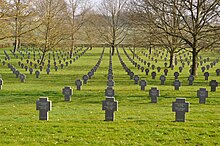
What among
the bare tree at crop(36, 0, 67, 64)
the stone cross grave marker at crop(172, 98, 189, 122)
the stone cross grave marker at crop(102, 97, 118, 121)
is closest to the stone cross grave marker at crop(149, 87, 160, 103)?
the stone cross grave marker at crop(172, 98, 189, 122)

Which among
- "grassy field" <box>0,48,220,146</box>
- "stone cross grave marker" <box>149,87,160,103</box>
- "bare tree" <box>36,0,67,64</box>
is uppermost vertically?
"bare tree" <box>36,0,67,64</box>

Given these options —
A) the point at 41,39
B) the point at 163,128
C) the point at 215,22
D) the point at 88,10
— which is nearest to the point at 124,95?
the point at 163,128

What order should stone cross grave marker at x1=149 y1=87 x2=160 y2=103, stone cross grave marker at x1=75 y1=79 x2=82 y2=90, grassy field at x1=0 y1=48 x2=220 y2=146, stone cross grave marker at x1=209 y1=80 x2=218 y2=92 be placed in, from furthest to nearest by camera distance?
stone cross grave marker at x1=75 y1=79 x2=82 y2=90 < stone cross grave marker at x1=209 y1=80 x2=218 y2=92 < stone cross grave marker at x1=149 y1=87 x2=160 y2=103 < grassy field at x1=0 y1=48 x2=220 y2=146

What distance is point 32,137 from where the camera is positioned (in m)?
9.06

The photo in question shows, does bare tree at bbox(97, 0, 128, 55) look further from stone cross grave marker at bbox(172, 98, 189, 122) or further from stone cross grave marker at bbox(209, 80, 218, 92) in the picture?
stone cross grave marker at bbox(172, 98, 189, 122)

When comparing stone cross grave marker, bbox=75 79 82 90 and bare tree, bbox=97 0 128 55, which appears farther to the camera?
bare tree, bbox=97 0 128 55

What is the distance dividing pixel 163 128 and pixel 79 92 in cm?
1019

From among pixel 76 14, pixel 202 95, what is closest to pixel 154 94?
pixel 202 95

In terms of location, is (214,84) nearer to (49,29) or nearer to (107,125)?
(107,125)

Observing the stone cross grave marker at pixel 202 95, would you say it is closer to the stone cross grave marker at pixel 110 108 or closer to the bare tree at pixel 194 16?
the stone cross grave marker at pixel 110 108

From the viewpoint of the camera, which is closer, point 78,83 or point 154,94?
point 154,94

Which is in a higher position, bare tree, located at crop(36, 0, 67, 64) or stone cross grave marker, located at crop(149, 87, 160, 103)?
bare tree, located at crop(36, 0, 67, 64)

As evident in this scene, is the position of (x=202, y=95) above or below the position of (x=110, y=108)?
below

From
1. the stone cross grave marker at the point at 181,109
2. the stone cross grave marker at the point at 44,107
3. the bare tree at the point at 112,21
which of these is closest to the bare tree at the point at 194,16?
the stone cross grave marker at the point at 181,109
